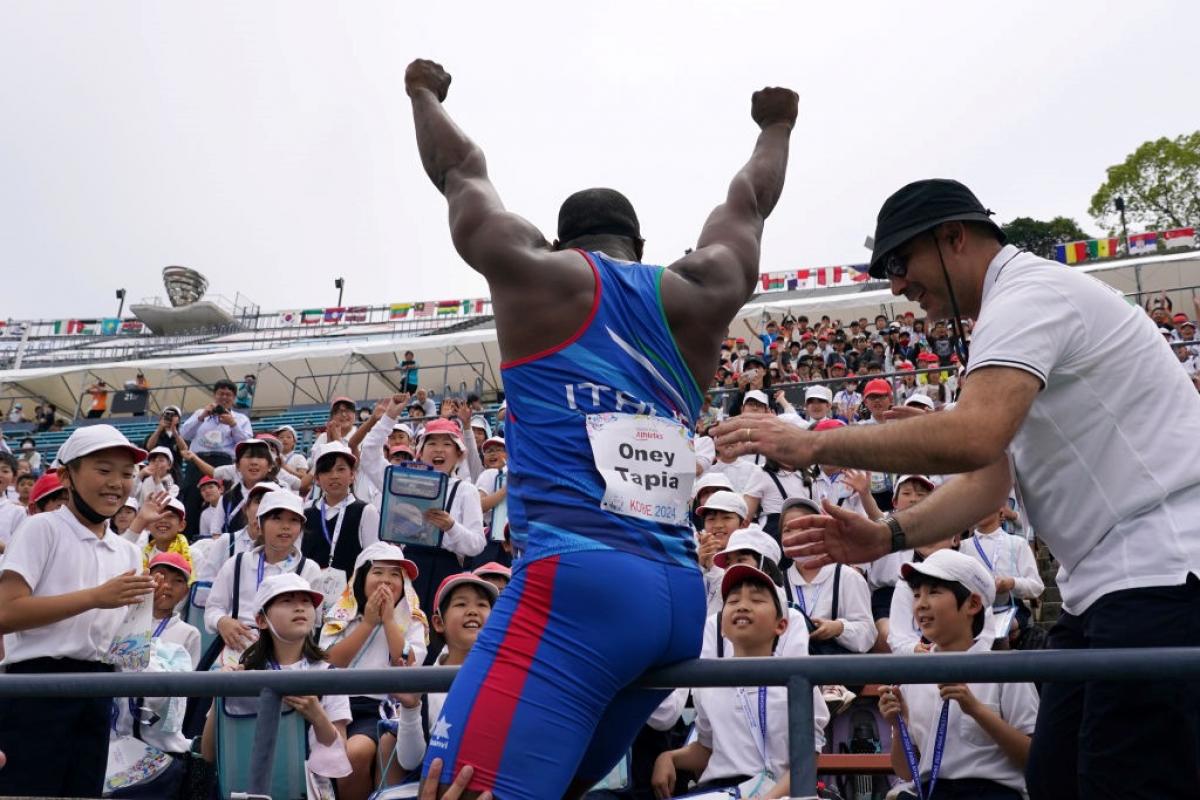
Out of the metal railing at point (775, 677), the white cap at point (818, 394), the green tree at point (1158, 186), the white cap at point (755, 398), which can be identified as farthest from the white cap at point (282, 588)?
the green tree at point (1158, 186)

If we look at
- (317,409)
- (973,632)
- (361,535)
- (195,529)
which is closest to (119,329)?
(317,409)

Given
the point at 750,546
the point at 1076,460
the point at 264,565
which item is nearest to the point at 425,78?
the point at 1076,460

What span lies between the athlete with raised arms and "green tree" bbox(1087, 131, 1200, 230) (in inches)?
1918

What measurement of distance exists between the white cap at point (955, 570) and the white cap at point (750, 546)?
1547mm

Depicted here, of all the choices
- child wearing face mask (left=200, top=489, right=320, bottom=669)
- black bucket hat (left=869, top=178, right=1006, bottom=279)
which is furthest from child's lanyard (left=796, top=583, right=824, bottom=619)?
black bucket hat (left=869, top=178, right=1006, bottom=279)

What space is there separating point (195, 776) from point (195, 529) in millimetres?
6858

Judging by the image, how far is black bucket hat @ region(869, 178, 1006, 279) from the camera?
2.98 metres

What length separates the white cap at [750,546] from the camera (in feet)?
21.3

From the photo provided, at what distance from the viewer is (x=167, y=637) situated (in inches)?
278

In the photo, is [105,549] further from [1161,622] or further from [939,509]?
[1161,622]

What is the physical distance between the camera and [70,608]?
4453 mm

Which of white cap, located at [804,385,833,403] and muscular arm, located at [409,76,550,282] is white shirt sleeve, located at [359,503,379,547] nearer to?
white cap, located at [804,385,833,403]

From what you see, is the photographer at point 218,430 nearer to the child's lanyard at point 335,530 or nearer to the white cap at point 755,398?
the child's lanyard at point 335,530

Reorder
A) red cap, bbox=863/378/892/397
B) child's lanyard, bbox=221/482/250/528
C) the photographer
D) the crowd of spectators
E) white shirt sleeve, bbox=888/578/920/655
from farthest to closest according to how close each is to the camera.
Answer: the photographer, red cap, bbox=863/378/892/397, child's lanyard, bbox=221/482/250/528, white shirt sleeve, bbox=888/578/920/655, the crowd of spectators
